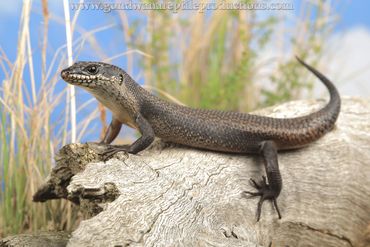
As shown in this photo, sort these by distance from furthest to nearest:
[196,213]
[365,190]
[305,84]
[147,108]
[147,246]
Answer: [305,84]
[147,108]
[365,190]
[196,213]
[147,246]

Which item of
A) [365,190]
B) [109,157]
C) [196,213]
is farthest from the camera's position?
[365,190]

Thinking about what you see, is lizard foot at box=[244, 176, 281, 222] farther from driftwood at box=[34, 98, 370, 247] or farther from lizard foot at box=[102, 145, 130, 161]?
lizard foot at box=[102, 145, 130, 161]

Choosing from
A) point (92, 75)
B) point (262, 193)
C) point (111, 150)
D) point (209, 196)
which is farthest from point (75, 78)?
point (262, 193)

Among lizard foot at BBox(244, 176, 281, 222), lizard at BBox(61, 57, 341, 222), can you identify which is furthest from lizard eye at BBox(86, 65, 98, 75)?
lizard foot at BBox(244, 176, 281, 222)

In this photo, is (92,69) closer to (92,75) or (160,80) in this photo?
(92,75)

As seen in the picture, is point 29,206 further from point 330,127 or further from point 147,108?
point 330,127

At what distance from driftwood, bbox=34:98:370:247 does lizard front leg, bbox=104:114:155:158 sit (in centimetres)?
8

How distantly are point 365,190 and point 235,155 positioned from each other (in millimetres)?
1128

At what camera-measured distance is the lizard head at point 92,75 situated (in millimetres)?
4024

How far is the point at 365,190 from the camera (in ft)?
13.5

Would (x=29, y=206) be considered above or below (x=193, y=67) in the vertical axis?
below

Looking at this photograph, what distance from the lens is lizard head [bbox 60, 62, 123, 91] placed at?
13.2 feet

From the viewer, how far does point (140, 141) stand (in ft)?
13.4

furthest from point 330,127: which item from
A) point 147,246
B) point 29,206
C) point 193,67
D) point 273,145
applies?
point 193,67
